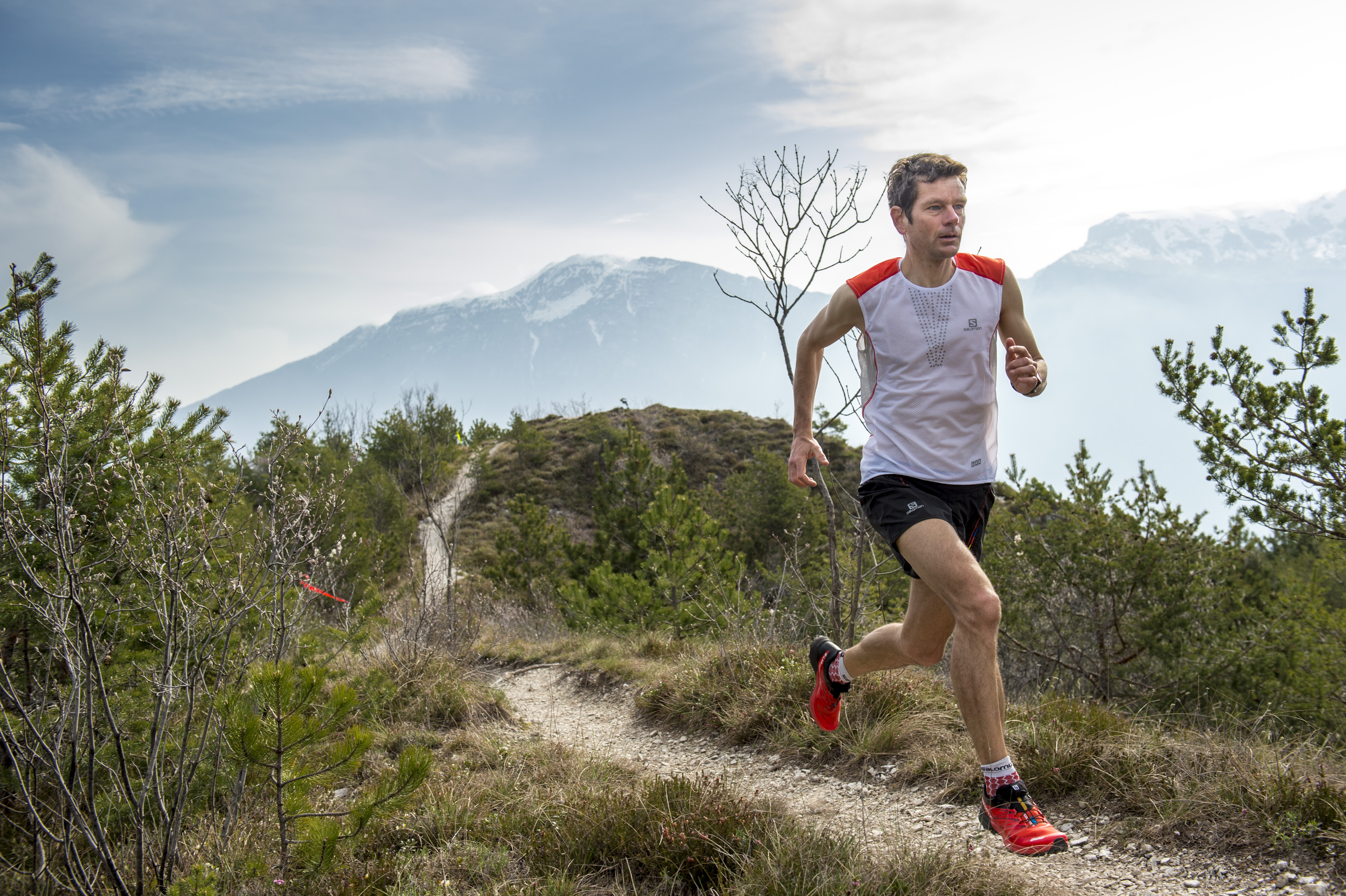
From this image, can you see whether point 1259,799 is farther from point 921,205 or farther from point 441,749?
point 441,749

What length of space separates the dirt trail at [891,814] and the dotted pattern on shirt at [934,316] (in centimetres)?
161

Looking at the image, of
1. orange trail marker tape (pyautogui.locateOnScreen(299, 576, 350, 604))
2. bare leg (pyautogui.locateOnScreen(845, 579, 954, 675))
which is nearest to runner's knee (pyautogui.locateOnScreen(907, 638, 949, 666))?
bare leg (pyautogui.locateOnScreen(845, 579, 954, 675))

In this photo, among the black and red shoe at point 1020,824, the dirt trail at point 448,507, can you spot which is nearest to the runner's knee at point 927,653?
the black and red shoe at point 1020,824

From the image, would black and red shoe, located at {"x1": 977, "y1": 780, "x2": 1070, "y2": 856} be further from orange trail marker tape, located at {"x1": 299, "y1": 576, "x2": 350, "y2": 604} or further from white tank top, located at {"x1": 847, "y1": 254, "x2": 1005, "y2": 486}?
orange trail marker tape, located at {"x1": 299, "y1": 576, "x2": 350, "y2": 604}

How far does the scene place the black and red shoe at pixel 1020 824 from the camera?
209cm

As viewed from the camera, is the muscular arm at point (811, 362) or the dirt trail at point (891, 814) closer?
the dirt trail at point (891, 814)

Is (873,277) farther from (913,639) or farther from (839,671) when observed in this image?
(839,671)

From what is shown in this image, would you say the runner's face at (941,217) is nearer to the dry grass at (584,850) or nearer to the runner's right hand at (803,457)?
the runner's right hand at (803,457)

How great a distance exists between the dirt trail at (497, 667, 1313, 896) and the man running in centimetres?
24

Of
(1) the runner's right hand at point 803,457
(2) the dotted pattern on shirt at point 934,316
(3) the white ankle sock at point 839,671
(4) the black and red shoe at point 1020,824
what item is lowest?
(4) the black and red shoe at point 1020,824

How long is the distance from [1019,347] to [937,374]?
28cm

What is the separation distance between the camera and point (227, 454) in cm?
445

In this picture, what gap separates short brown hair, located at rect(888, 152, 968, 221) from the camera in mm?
2678

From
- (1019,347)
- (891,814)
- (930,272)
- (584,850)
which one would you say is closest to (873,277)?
(930,272)
